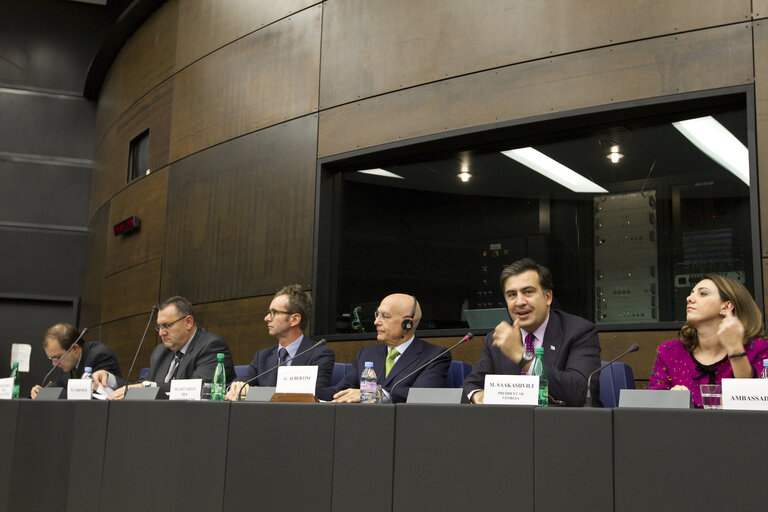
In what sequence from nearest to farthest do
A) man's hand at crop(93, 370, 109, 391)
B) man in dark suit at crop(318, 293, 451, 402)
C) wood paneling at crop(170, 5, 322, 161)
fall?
man in dark suit at crop(318, 293, 451, 402) → man's hand at crop(93, 370, 109, 391) → wood paneling at crop(170, 5, 322, 161)

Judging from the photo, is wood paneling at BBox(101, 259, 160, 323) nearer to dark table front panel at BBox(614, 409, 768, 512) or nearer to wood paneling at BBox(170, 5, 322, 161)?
wood paneling at BBox(170, 5, 322, 161)

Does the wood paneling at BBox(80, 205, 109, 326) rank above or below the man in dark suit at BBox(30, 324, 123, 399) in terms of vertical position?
above

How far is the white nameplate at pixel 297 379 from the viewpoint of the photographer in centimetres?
244

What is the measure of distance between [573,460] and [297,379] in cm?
109

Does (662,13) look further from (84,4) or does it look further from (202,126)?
(84,4)

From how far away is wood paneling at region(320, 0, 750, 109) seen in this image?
3697 millimetres

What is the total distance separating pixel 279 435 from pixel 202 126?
12.7 ft

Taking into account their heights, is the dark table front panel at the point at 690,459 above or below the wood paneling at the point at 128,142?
below

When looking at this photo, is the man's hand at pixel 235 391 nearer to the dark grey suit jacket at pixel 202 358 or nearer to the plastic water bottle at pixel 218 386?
the plastic water bottle at pixel 218 386

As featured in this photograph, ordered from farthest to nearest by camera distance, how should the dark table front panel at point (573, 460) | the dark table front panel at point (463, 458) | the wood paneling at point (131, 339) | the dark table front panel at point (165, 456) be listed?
the wood paneling at point (131, 339) → the dark table front panel at point (165, 456) → the dark table front panel at point (463, 458) → the dark table front panel at point (573, 460)

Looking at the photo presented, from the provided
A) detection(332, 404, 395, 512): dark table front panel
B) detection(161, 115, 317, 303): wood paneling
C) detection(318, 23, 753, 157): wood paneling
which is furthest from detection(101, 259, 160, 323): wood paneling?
detection(332, 404, 395, 512): dark table front panel

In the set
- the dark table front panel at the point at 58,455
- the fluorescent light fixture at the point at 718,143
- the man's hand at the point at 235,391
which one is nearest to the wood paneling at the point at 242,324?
the man's hand at the point at 235,391

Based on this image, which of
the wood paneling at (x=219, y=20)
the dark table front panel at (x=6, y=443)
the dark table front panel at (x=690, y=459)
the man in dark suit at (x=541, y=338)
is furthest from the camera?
the wood paneling at (x=219, y=20)

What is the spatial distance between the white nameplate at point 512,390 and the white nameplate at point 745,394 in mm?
417
